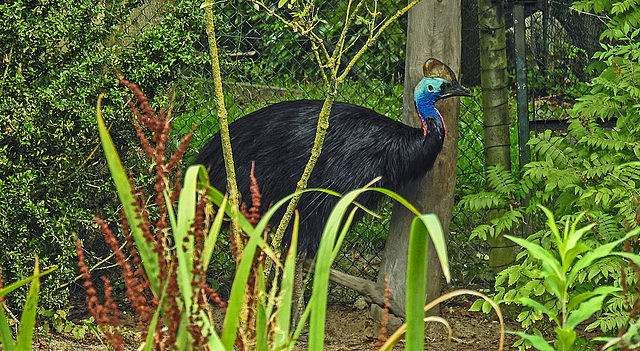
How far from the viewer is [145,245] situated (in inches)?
62.3

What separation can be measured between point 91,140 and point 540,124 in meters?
2.39

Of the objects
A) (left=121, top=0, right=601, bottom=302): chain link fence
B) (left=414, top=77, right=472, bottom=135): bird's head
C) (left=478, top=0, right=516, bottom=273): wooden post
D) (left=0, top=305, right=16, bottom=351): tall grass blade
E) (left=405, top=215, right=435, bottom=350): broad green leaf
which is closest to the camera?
(left=405, top=215, right=435, bottom=350): broad green leaf

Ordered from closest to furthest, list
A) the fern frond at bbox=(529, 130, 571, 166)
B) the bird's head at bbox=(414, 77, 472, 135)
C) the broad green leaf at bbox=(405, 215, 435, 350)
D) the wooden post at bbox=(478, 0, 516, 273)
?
the broad green leaf at bbox=(405, 215, 435, 350) → the fern frond at bbox=(529, 130, 571, 166) → the bird's head at bbox=(414, 77, 472, 135) → the wooden post at bbox=(478, 0, 516, 273)

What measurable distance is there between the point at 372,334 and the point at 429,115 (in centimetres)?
127

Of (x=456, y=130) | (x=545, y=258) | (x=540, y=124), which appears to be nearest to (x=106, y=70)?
(x=456, y=130)

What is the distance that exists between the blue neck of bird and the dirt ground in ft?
3.54

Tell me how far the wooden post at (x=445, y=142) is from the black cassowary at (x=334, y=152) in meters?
0.23

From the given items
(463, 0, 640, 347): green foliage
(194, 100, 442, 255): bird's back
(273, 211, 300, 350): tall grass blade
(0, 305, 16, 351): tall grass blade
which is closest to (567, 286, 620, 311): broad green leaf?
(273, 211, 300, 350): tall grass blade

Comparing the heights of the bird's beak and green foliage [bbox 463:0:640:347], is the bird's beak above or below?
above

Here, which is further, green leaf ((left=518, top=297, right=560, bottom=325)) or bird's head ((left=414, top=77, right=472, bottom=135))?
bird's head ((left=414, top=77, right=472, bottom=135))

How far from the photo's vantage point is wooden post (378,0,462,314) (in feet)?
14.4

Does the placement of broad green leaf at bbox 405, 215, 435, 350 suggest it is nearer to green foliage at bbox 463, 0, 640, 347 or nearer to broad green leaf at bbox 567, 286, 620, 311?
broad green leaf at bbox 567, 286, 620, 311

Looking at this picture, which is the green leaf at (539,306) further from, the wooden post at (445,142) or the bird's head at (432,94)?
the wooden post at (445,142)

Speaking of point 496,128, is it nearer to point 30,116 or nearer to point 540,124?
point 540,124
